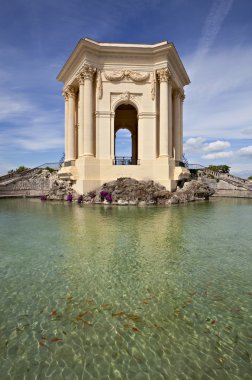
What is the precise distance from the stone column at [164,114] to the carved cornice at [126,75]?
133 cm

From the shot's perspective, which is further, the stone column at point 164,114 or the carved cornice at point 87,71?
the stone column at point 164,114

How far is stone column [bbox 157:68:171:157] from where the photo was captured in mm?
23047

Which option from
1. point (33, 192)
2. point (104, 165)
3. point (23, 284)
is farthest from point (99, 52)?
point (23, 284)

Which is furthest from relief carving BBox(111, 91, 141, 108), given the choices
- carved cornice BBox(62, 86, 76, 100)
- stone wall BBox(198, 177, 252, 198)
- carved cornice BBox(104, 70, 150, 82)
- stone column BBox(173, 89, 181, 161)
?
stone wall BBox(198, 177, 252, 198)

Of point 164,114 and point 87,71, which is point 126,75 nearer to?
point 87,71

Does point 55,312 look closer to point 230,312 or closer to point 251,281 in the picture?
point 230,312

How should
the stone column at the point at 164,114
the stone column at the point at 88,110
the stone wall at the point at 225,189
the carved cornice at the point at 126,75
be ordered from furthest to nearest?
1. the stone wall at the point at 225,189
2. the stone column at the point at 164,114
3. the carved cornice at the point at 126,75
4. the stone column at the point at 88,110

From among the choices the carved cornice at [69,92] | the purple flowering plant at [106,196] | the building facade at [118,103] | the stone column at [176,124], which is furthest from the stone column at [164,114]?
the carved cornice at [69,92]

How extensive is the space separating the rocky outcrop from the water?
11.5 meters

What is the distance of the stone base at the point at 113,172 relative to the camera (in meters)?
22.2

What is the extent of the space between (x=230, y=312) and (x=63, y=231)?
283 inches


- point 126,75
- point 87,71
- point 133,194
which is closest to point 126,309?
point 133,194

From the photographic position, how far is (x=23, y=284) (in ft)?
17.7

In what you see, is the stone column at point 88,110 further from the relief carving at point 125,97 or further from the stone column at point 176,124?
the stone column at point 176,124
